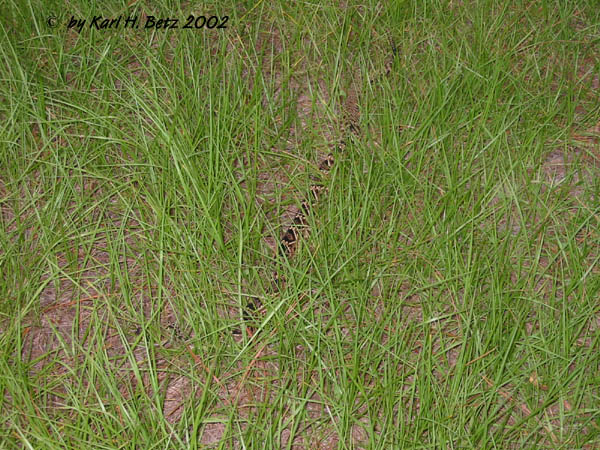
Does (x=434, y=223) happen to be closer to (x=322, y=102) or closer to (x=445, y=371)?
(x=445, y=371)

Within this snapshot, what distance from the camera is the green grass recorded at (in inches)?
80.0

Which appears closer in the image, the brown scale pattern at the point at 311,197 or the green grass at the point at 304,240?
the green grass at the point at 304,240

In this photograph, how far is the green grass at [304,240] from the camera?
2.03 m

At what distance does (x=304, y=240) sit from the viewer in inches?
96.2

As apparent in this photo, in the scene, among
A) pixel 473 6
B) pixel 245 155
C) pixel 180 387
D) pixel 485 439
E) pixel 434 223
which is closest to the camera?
pixel 485 439

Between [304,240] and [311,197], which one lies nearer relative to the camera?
[304,240]

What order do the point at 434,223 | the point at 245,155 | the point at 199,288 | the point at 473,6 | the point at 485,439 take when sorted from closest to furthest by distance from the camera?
the point at 485,439
the point at 199,288
the point at 434,223
the point at 245,155
the point at 473,6

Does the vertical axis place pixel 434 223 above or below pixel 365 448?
above

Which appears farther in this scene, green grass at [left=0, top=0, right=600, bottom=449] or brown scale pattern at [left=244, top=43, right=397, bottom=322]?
brown scale pattern at [left=244, top=43, right=397, bottom=322]

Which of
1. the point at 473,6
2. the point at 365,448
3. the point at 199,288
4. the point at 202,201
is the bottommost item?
the point at 365,448

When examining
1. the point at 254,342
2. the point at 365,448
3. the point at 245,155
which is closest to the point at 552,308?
the point at 365,448

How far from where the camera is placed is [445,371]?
7.07 feet

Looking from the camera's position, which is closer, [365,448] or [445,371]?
[365,448]

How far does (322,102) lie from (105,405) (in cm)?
A: 164
